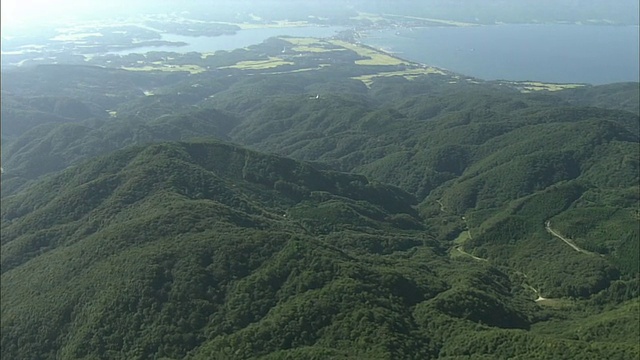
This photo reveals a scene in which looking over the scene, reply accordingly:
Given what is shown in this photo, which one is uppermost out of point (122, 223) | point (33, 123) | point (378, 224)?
point (122, 223)

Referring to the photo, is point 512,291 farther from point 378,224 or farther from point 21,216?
point 21,216

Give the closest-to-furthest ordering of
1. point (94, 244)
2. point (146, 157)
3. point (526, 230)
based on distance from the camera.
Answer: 1. point (94, 244)
2. point (526, 230)
3. point (146, 157)

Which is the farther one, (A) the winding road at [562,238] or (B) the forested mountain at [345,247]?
(A) the winding road at [562,238]

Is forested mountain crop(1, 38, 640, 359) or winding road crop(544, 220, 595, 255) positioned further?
winding road crop(544, 220, 595, 255)

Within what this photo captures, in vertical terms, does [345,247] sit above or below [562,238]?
below

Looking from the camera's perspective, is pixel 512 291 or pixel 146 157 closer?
pixel 512 291

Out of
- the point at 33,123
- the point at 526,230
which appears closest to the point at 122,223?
the point at 526,230

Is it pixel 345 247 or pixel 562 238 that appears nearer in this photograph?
pixel 345 247

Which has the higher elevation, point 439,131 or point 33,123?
point 439,131
